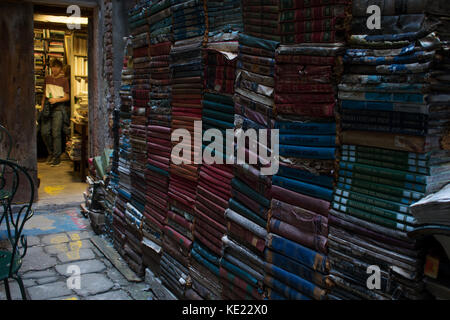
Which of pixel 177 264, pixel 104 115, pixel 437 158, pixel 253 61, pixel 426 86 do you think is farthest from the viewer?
Result: pixel 104 115

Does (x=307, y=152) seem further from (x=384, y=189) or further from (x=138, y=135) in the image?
(x=138, y=135)

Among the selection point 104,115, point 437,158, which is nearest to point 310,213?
point 437,158

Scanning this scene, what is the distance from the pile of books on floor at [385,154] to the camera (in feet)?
5.82

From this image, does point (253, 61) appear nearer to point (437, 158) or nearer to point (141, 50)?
point (437, 158)

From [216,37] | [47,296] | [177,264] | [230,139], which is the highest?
[216,37]

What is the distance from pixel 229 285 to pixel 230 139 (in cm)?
97

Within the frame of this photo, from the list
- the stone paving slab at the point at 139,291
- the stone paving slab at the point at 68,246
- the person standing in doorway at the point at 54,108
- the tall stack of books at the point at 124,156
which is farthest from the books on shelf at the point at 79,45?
the stone paving slab at the point at 139,291

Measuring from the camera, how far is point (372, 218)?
76.1 inches

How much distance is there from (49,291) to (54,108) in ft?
24.2

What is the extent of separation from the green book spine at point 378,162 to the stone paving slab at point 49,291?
3049mm

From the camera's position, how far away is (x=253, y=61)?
262 cm

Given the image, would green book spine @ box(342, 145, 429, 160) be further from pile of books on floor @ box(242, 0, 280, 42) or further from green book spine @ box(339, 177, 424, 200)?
pile of books on floor @ box(242, 0, 280, 42)


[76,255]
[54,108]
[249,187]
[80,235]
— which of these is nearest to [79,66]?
[54,108]

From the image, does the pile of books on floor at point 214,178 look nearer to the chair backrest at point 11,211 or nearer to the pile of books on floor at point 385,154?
the pile of books on floor at point 385,154
